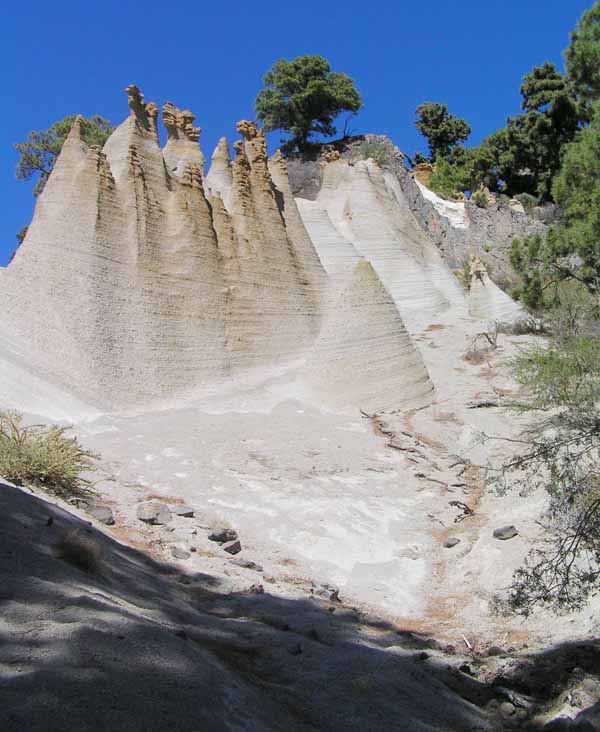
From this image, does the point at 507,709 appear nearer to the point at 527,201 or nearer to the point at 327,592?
the point at 327,592

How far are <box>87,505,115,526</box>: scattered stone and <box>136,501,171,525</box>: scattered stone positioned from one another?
0.32 meters

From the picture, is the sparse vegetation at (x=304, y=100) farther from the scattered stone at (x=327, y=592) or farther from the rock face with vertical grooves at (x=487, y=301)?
the scattered stone at (x=327, y=592)

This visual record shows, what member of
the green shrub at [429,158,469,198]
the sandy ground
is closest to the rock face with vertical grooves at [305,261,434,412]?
the sandy ground

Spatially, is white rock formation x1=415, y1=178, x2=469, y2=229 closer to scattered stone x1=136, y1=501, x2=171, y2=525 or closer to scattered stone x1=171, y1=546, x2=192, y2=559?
scattered stone x1=136, y1=501, x2=171, y2=525

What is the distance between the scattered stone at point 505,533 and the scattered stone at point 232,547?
8.56ft

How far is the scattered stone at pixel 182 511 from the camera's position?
298 inches

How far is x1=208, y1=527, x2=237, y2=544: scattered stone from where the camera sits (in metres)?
7.09

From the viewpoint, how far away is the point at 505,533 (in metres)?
7.15

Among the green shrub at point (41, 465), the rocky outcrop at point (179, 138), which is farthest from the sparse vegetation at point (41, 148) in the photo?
the green shrub at point (41, 465)

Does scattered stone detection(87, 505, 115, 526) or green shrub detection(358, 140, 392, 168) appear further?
green shrub detection(358, 140, 392, 168)

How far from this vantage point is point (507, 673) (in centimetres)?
447

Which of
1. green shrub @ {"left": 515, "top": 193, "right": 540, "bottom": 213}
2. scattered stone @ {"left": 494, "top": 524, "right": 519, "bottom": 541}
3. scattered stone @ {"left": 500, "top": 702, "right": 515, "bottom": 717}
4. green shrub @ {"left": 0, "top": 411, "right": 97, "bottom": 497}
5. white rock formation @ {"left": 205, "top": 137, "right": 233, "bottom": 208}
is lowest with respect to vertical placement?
scattered stone @ {"left": 500, "top": 702, "right": 515, "bottom": 717}

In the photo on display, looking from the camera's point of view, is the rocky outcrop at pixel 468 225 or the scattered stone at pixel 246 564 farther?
the rocky outcrop at pixel 468 225

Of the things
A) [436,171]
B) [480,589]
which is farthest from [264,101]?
[480,589]
